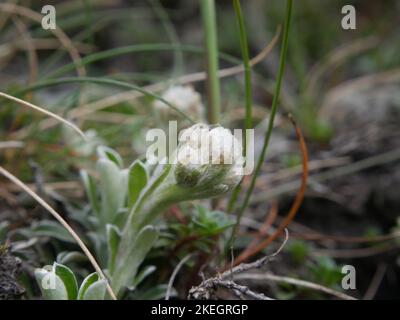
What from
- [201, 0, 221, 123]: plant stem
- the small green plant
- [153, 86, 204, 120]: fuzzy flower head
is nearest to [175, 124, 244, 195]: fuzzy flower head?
the small green plant

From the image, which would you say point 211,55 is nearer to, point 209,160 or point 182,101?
point 182,101

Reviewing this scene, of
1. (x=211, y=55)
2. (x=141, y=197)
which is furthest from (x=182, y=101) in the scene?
(x=141, y=197)

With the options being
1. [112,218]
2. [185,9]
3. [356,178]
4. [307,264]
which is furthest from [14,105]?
[185,9]

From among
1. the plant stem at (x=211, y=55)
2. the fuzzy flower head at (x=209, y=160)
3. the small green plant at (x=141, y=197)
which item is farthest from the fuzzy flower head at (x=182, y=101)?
the fuzzy flower head at (x=209, y=160)

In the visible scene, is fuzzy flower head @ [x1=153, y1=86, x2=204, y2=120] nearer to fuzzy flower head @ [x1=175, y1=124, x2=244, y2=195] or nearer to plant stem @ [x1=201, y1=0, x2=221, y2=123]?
plant stem @ [x1=201, y1=0, x2=221, y2=123]

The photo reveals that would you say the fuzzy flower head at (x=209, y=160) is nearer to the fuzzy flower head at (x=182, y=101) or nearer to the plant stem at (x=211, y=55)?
the plant stem at (x=211, y=55)

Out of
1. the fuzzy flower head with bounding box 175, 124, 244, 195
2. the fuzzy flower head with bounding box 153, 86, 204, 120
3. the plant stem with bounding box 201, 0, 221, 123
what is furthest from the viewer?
the fuzzy flower head with bounding box 153, 86, 204, 120

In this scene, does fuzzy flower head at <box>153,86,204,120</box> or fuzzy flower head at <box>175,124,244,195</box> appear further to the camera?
fuzzy flower head at <box>153,86,204,120</box>

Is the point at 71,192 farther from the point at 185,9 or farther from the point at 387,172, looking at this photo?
the point at 185,9
